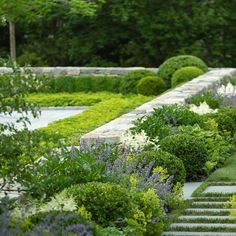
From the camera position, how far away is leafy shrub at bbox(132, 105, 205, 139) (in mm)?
9998

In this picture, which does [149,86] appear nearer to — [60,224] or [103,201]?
[103,201]

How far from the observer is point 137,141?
9.41m

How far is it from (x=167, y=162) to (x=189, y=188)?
0.73 metres

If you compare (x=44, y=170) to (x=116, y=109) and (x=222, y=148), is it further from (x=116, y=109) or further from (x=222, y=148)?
(x=116, y=109)

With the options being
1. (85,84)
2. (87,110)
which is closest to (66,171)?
(87,110)

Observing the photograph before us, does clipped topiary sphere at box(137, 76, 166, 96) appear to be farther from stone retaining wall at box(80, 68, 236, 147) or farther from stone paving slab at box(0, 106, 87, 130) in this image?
stone paving slab at box(0, 106, 87, 130)

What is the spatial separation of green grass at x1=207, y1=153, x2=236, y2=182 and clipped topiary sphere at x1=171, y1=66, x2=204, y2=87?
9.55 metres

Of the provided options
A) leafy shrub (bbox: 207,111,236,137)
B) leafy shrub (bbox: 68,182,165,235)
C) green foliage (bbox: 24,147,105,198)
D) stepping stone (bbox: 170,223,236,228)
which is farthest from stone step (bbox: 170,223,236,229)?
leafy shrub (bbox: 207,111,236,137)

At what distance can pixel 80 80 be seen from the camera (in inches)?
869

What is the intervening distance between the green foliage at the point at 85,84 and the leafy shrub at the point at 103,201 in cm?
1532

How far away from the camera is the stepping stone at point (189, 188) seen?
8.56 meters

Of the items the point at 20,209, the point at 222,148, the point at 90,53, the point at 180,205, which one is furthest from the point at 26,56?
the point at 20,209

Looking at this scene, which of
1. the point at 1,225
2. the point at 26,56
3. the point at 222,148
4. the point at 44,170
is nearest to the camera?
the point at 1,225

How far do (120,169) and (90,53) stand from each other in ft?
72.5
